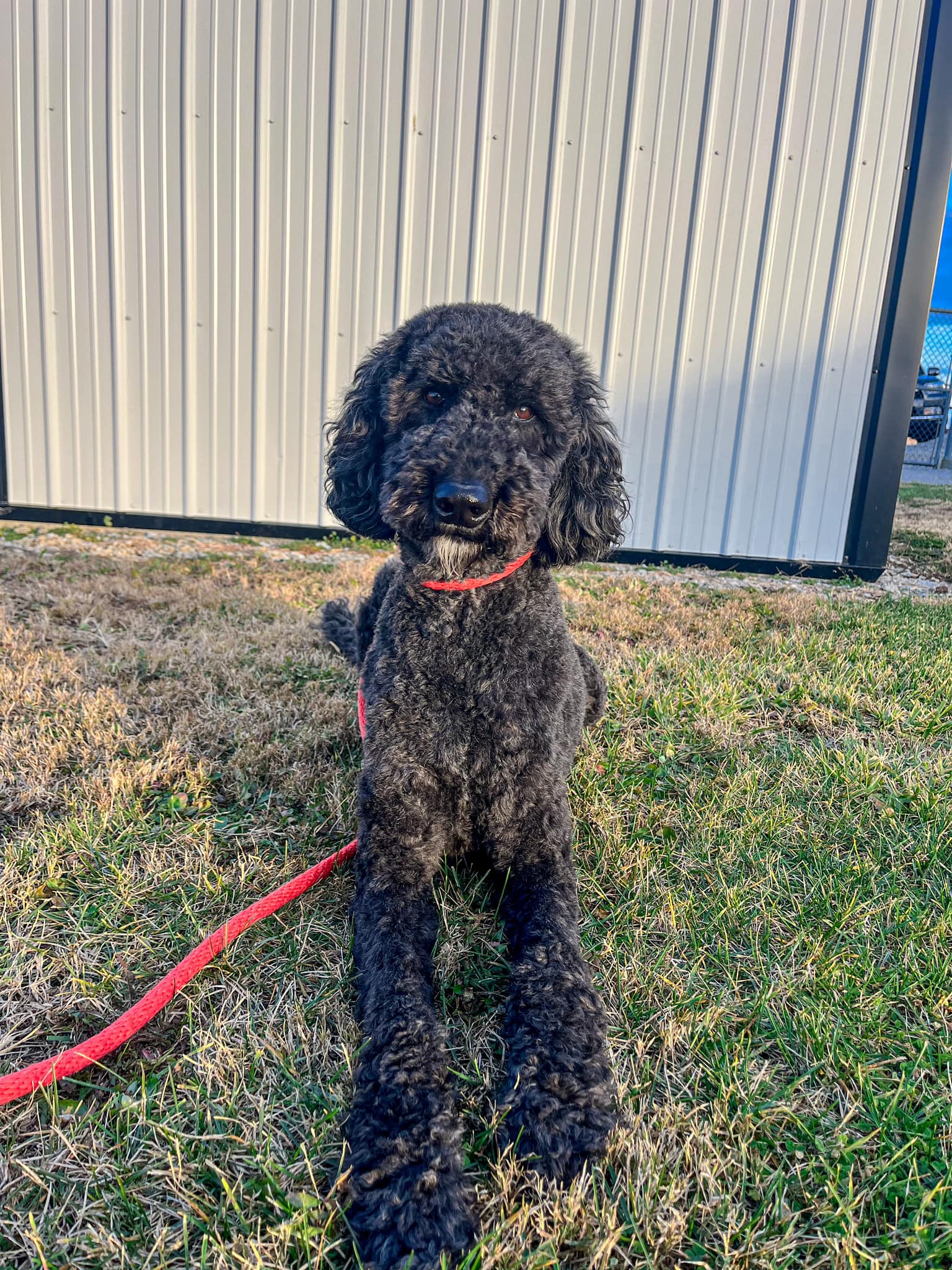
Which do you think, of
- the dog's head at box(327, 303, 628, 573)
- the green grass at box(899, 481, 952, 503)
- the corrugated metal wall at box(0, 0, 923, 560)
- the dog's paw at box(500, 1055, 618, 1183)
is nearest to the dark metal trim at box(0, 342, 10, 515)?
the corrugated metal wall at box(0, 0, 923, 560)

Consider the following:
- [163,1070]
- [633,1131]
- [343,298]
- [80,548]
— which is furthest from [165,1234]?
[343,298]

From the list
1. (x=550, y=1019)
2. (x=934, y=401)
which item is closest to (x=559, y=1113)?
(x=550, y=1019)

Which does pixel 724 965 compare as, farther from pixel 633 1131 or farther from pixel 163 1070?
pixel 163 1070

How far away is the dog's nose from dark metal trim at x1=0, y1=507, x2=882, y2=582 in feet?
14.0

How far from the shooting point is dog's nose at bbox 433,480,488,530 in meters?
1.52

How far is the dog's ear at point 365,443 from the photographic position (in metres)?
1.99

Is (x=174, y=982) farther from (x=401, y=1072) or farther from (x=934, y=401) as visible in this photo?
(x=934, y=401)

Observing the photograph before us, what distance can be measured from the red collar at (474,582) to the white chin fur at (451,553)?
6cm

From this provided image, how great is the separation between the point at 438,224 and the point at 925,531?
5.26m

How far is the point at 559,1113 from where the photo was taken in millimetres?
1157

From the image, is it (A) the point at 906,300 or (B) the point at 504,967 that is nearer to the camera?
(B) the point at 504,967

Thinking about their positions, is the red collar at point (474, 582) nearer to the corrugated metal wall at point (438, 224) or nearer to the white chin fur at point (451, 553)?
the white chin fur at point (451, 553)

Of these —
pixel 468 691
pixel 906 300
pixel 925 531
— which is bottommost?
pixel 468 691

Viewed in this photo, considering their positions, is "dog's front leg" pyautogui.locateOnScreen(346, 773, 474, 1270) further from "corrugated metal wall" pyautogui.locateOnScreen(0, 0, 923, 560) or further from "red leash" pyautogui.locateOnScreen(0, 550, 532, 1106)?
"corrugated metal wall" pyautogui.locateOnScreen(0, 0, 923, 560)
